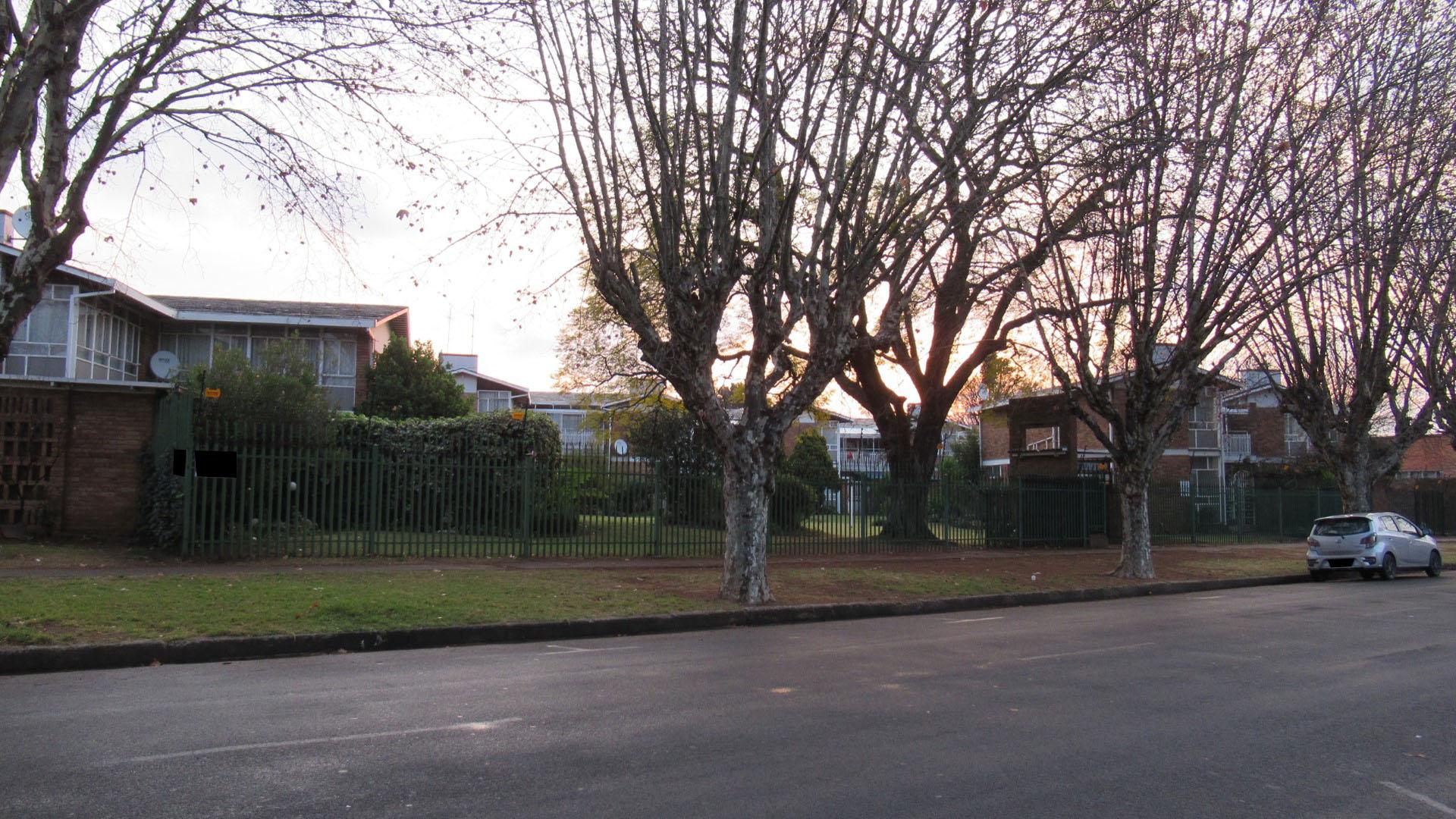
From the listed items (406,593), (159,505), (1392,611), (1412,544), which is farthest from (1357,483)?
(159,505)

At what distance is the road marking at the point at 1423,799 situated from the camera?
15.7 ft

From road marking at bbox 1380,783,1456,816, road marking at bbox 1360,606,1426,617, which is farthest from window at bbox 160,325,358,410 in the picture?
road marking at bbox 1380,783,1456,816

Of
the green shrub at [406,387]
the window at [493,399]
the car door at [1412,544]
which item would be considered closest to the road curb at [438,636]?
the car door at [1412,544]

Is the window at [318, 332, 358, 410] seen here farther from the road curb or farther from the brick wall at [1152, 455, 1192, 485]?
the brick wall at [1152, 455, 1192, 485]

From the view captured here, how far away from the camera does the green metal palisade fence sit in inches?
597

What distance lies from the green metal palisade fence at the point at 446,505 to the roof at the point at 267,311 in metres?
9.10

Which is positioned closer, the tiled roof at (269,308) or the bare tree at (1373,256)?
the bare tree at (1373,256)

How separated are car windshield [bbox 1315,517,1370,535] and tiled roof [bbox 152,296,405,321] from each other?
1011 inches

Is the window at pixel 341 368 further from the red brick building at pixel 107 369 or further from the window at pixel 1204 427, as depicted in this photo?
the window at pixel 1204 427

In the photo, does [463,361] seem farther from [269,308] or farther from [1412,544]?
[1412,544]

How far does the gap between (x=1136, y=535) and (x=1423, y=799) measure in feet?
49.9

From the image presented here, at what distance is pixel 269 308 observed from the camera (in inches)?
1185

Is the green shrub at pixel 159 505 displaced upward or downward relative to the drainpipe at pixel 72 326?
downward

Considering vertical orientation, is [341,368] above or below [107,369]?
above
